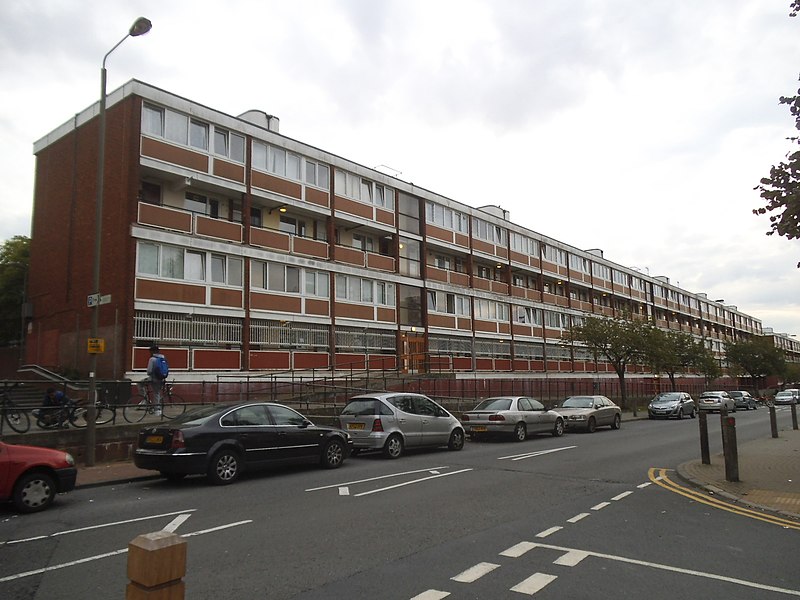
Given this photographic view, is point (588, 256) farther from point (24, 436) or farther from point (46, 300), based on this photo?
point (24, 436)

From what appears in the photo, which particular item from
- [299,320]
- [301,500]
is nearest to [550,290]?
[299,320]

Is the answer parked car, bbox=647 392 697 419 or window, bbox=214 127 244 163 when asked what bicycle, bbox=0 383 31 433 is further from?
parked car, bbox=647 392 697 419

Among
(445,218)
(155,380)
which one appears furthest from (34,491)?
(445,218)

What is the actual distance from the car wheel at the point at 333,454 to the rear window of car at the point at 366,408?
192 centimetres

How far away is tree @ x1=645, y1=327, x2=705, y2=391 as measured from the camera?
38.6 m

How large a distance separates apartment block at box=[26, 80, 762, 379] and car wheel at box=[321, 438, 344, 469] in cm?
698

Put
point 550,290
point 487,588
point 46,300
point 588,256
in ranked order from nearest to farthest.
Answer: point 487,588 < point 46,300 < point 550,290 < point 588,256

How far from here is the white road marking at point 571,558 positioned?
5.91 meters

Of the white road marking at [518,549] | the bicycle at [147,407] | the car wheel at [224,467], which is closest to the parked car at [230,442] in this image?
the car wheel at [224,467]

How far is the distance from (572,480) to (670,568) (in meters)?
5.47

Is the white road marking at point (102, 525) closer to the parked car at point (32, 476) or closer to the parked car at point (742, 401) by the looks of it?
the parked car at point (32, 476)

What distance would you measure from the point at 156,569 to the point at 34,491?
779 centimetres

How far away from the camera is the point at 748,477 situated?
36.4ft

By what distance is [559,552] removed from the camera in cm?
630
